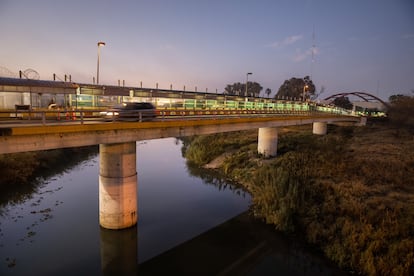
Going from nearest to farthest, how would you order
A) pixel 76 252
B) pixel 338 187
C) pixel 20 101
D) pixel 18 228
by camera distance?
pixel 76 252, pixel 18 228, pixel 20 101, pixel 338 187

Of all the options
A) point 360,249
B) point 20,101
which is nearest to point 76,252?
point 20,101

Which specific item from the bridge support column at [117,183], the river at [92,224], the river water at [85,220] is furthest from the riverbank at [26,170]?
the bridge support column at [117,183]

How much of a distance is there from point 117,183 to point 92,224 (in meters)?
4.38

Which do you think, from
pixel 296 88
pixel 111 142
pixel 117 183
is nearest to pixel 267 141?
pixel 117 183

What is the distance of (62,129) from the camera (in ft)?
40.7

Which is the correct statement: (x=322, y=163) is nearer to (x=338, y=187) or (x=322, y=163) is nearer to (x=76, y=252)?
(x=338, y=187)

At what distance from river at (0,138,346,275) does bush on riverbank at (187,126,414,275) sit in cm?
377

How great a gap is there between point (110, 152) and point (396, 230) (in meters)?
16.3

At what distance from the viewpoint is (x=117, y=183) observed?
15.7 m

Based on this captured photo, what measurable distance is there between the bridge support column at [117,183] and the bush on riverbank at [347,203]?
9813 millimetres

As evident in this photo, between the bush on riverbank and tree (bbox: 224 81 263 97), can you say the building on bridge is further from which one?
tree (bbox: 224 81 263 97)

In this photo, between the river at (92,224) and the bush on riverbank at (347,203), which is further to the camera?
the river at (92,224)

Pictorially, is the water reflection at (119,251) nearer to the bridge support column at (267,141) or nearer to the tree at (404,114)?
the bridge support column at (267,141)

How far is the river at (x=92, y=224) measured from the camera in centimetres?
1392
